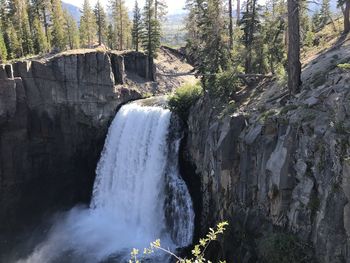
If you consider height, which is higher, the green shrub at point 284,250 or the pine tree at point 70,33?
the pine tree at point 70,33

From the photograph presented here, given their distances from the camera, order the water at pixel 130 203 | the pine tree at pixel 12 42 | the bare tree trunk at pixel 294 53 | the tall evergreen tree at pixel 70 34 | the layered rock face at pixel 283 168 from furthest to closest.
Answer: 1. the tall evergreen tree at pixel 70 34
2. the pine tree at pixel 12 42
3. the water at pixel 130 203
4. the bare tree trunk at pixel 294 53
5. the layered rock face at pixel 283 168

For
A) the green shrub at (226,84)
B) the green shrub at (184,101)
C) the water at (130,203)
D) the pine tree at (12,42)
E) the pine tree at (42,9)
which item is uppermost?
the pine tree at (42,9)

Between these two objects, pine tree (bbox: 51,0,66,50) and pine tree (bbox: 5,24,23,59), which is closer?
pine tree (bbox: 5,24,23,59)

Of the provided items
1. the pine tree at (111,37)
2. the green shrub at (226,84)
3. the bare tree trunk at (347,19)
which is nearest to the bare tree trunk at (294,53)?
the green shrub at (226,84)

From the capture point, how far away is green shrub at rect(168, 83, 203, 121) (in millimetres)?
27344

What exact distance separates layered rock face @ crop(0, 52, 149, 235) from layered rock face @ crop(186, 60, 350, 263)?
15.3 metres

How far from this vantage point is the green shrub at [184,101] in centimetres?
2734

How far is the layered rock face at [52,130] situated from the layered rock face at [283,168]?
15343 millimetres

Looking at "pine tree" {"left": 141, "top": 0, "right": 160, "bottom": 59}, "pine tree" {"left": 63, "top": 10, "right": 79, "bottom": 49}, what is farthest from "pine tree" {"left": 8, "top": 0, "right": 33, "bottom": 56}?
"pine tree" {"left": 141, "top": 0, "right": 160, "bottom": 59}

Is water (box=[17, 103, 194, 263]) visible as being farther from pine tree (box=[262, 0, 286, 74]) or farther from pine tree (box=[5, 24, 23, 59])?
pine tree (box=[5, 24, 23, 59])

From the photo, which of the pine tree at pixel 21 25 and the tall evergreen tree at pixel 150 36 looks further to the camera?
the pine tree at pixel 21 25

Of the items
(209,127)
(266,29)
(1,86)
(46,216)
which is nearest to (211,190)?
(209,127)

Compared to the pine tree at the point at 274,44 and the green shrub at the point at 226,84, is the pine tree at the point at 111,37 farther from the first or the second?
the green shrub at the point at 226,84

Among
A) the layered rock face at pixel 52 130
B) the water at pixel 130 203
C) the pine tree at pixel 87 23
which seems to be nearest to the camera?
the water at pixel 130 203
